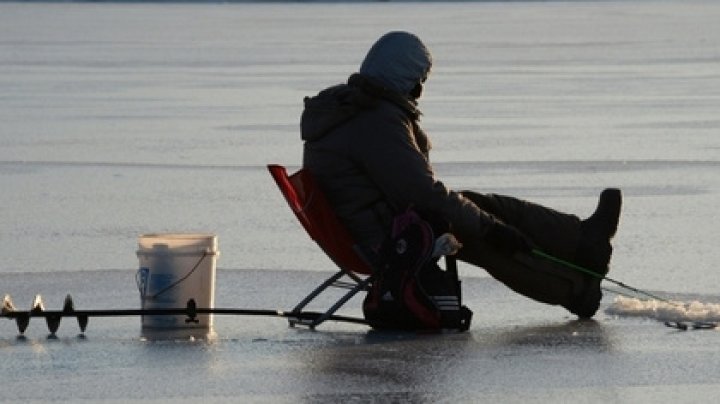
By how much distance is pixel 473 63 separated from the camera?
28.6 m

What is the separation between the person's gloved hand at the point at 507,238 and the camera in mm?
7613

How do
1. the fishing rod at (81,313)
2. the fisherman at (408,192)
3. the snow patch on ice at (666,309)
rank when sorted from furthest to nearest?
1. the snow patch on ice at (666,309)
2. the fisherman at (408,192)
3. the fishing rod at (81,313)

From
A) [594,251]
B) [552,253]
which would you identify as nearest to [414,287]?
[552,253]

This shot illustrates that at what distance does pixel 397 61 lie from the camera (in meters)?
7.58

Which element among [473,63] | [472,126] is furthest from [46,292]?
[473,63]

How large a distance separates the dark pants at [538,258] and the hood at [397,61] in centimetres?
51

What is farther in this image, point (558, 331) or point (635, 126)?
point (635, 126)

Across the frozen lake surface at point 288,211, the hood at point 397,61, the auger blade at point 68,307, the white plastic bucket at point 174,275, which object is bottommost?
the frozen lake surface at point 288,211

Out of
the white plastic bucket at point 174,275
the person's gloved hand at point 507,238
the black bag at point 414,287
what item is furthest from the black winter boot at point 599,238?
the white plastic bucket at point 174,275

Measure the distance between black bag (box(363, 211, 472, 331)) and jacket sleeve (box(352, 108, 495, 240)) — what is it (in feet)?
0.37

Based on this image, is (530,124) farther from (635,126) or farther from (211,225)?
(211,225)

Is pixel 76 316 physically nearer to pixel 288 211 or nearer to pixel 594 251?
pixel 594 251

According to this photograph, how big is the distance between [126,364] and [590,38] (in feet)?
101

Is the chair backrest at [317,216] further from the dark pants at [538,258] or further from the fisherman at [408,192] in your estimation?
the dark pants at [538,258]
